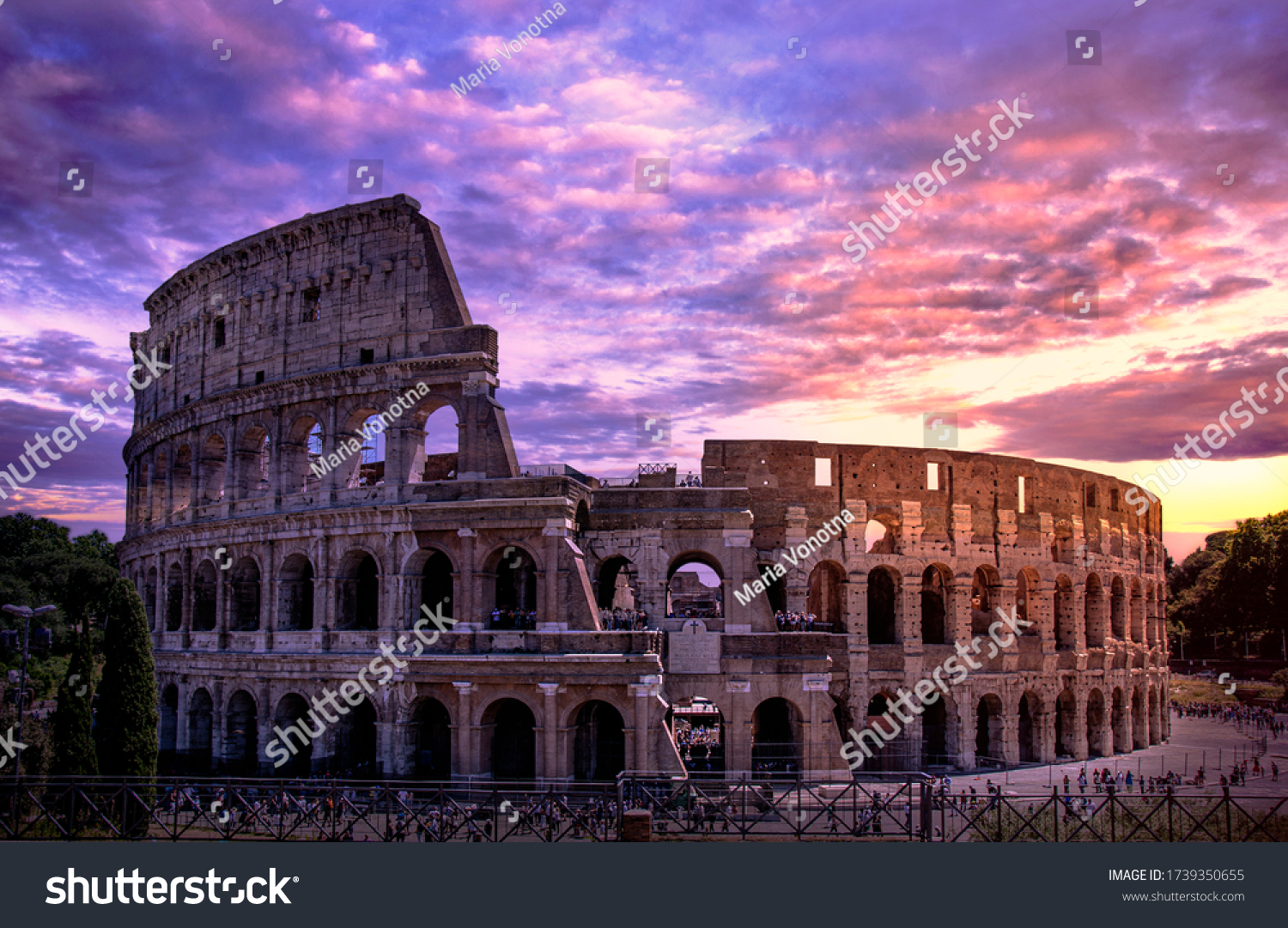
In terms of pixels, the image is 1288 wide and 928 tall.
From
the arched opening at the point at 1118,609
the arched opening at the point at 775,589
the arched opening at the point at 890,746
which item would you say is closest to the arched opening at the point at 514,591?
the arched opening at the point at 775,589

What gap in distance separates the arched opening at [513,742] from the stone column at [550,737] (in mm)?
2193

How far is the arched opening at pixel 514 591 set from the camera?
95.0 ft

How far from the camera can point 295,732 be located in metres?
31.2

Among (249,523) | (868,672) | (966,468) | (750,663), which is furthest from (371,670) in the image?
(966,468)

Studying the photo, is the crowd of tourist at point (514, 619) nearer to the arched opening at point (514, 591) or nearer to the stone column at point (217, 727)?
the arched opening at point (514, 591)

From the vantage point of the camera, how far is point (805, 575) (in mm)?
34125

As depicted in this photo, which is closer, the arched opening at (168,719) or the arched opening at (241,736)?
the arched opening at (241,736)

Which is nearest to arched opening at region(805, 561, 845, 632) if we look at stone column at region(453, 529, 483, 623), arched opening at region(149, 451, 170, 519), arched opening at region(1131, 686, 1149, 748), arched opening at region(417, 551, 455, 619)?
arched opening at region(417, 551, 455, 619)

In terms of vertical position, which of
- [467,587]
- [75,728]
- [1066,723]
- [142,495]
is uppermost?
[142,495]

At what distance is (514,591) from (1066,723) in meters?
23.9

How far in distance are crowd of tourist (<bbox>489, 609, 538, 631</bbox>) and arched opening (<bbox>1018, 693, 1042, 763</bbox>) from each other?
21071 mm

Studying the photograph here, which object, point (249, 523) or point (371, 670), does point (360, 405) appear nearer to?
point (249, 523)

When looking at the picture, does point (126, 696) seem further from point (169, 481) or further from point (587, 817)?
point (169, 481)

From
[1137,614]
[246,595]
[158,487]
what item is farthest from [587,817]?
[1137,614]
